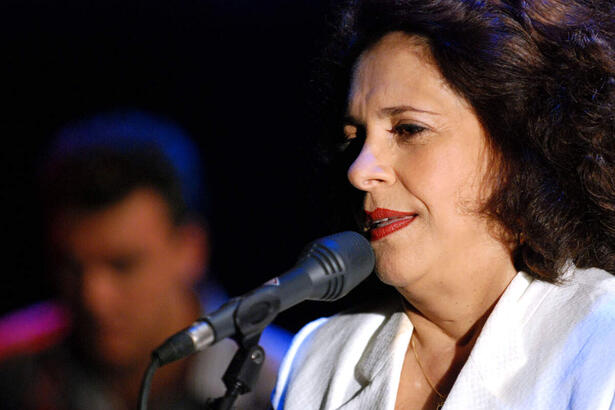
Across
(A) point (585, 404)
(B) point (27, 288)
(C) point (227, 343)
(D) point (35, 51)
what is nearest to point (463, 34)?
(A) point (585, 404)

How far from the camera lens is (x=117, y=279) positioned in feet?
8.98

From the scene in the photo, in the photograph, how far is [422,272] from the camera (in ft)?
5.47

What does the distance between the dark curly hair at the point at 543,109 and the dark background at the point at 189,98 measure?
1.19 meters

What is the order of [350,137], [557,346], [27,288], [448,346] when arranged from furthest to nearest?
[27,288], [350,137], [448,346], [557,346]

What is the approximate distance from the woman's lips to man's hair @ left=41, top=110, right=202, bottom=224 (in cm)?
134

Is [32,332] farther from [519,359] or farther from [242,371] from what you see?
[519,359]

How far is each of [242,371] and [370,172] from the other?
0.75 metres

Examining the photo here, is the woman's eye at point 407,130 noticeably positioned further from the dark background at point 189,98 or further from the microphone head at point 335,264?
the dark background at point 189,98

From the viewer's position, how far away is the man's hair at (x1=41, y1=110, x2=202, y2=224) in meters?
2.79

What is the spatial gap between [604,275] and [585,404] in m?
0.43

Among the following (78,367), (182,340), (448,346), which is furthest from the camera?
(78,367)

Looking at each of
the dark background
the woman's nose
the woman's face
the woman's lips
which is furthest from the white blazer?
the dark background

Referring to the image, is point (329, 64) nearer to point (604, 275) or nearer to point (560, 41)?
point (560, 41)

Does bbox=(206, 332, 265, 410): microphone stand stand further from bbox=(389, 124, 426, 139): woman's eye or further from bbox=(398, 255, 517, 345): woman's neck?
bbox=(389, 124, 426, 139): woman's eye
